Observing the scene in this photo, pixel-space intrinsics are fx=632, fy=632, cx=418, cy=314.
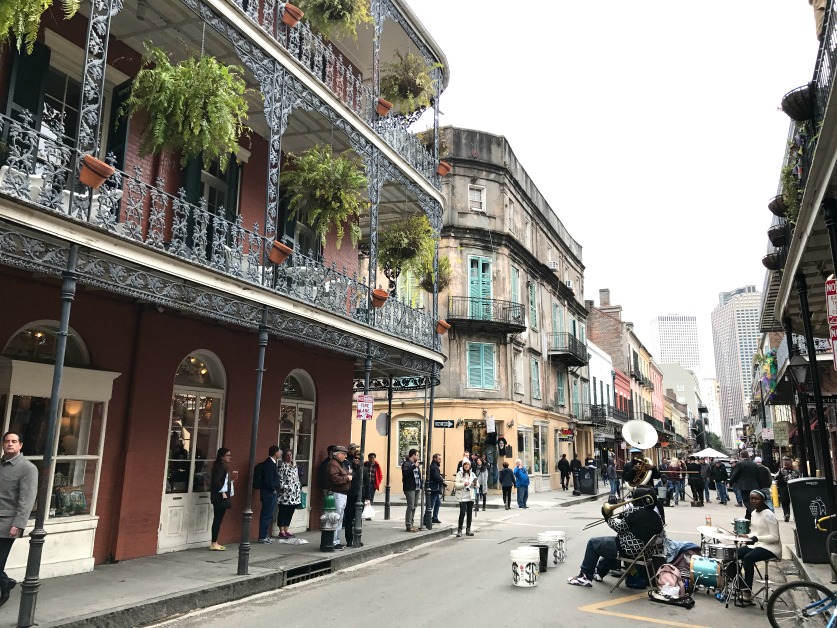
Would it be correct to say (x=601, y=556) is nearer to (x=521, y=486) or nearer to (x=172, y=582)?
(x=172, y=582)

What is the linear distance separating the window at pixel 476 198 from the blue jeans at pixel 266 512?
1888 cm

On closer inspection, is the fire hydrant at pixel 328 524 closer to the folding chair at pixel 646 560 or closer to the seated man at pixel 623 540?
the seated man at pixel 623 540

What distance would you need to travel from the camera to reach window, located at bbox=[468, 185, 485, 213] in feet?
90.4

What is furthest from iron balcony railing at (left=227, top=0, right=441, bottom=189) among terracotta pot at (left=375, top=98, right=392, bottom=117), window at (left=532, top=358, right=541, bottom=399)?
window at (left=532, top=358, right=541, bottom=399)

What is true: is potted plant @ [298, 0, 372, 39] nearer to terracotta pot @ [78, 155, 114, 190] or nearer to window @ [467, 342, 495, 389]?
terracotta pot @ [78, 155, 114, 190]

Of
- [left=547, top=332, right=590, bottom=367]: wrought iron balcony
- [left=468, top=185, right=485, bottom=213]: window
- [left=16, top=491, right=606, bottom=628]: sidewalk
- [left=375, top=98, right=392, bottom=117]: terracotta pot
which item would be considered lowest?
[left=16, top=491, right=606, bottom=628]: sidewalk

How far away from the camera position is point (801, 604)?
6066mm

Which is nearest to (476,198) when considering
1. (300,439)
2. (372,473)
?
(372,473)

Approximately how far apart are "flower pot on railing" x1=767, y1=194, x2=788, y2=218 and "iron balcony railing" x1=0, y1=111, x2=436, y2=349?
23.1 feet

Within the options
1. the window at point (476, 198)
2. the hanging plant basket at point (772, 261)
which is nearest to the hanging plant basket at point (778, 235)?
the hanging plant basket at point (772, 261)

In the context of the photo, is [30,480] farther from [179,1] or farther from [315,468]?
[315,468]

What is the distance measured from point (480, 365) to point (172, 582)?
1948 cm

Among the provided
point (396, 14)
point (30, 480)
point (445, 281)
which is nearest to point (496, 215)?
point (445, 281)

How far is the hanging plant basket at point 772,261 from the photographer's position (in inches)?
457
